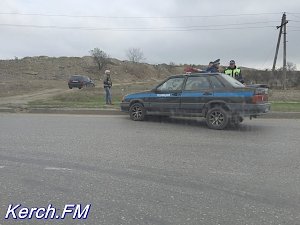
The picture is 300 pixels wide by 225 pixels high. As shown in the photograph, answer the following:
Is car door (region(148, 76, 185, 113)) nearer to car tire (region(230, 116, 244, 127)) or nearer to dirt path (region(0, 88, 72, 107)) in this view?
car tire (region(230, 116, 244, 127))

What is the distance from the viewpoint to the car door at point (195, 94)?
10.9 meters

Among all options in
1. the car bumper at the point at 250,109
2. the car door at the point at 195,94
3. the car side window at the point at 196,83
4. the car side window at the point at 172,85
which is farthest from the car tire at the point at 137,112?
the car bumper at the point at 250,109

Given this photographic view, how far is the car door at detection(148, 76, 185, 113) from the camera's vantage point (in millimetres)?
11484

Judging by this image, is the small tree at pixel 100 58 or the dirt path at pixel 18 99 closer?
the dirt path at pixel 18 99

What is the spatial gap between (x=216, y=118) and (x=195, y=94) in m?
1.03

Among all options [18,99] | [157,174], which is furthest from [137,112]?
[18,99]

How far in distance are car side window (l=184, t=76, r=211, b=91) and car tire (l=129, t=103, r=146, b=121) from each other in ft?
5.57

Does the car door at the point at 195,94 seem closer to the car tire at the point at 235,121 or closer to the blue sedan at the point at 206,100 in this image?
the blue sedan at the point at 206,100

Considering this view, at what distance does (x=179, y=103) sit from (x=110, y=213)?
748 centimetres

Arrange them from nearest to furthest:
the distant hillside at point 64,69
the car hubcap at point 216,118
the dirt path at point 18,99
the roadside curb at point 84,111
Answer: the car hubcap at point 216,118
the roadside curb at point 84,111
the dirt path at point 18,99
the distant hillside at point 64,69

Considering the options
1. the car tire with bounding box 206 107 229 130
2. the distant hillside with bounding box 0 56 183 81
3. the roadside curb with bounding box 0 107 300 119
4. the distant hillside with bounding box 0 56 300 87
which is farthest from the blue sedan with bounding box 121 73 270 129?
the distant hillside with bounding box 0 56 183 81

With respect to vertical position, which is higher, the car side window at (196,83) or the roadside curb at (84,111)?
the car side window at (196,83)

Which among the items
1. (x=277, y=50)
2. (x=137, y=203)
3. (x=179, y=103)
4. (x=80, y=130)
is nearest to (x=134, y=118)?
(x=179, y=103)

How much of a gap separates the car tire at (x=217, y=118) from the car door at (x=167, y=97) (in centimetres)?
120
